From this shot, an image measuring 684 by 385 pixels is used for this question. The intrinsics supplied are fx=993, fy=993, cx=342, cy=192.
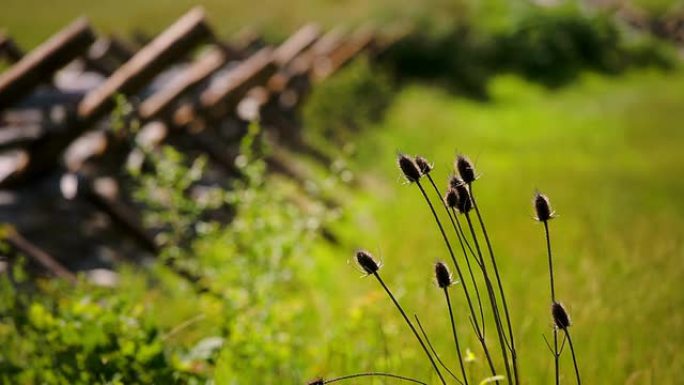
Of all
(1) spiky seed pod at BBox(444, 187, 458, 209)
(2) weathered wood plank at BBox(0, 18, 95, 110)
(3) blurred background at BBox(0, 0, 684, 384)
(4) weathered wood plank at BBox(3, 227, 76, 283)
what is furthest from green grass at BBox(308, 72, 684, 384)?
(2) weathered wood plank at BBox(0, 18, 95, 110)

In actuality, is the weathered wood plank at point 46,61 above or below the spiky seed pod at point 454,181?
A: above

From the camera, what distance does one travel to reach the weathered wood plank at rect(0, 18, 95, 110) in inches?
155

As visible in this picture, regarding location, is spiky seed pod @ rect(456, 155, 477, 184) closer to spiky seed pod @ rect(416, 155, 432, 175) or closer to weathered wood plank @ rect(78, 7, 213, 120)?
spiky seed pod @ rect(416, 155, 432, 175)

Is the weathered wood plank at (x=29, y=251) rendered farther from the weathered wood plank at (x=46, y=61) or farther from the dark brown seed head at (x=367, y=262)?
the dark brown seed head at (x=367, y=262)

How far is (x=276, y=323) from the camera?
308 centimetres

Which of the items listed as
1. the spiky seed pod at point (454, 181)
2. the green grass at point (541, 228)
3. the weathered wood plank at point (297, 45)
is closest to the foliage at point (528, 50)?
the green grass at point (541, 228)

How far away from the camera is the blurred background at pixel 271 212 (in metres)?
2.83

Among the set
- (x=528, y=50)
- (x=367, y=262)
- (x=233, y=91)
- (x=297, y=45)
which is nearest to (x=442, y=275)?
(x=367, y=262)

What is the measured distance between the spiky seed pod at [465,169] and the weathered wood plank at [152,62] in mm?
2903

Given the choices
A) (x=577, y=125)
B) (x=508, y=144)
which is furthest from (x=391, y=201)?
(x=577, y=125)

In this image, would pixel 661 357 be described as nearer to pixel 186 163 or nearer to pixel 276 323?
pixel 276 323

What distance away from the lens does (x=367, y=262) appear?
5.06ft

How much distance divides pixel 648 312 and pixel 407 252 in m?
1.48

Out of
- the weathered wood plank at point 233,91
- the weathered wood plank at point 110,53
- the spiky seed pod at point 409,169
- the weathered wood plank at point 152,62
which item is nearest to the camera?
the spiky seed pod at point 409,169
